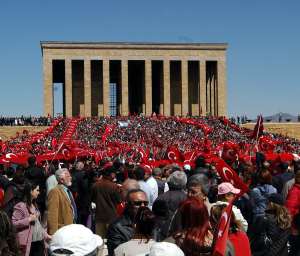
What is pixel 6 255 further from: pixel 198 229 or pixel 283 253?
pixel 283 253

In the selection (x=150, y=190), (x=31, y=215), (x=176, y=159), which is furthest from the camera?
(x=176, y=159)

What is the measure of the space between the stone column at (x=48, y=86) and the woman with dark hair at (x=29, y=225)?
64287 millimetres

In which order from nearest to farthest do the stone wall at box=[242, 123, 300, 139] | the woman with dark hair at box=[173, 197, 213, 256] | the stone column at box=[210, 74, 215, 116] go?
the woman with dark hair at box=[173, 197, 213, 256] < the stone wall at box=[242, 123, 300, 139] < the stone column at box=[210, 74, 215, 116]

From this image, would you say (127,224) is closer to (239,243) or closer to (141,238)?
(141,238)

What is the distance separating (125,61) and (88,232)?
69215 millimetres

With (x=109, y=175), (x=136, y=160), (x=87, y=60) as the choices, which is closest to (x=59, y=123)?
(x=87, y=60)

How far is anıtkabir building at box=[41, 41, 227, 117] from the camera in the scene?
72.2 m

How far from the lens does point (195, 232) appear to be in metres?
5.57

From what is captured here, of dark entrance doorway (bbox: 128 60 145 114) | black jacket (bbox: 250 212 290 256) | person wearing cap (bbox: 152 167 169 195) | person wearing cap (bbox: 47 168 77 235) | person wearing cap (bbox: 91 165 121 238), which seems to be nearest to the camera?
black jacket (bbox: 250 212 290 256)

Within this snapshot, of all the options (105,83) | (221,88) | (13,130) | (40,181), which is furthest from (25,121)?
(40,181)

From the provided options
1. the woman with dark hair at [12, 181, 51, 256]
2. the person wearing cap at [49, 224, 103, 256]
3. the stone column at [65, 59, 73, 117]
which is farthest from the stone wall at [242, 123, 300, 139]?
the person wearing cap at [49, 224, 103, 256]

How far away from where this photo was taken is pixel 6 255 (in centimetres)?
410

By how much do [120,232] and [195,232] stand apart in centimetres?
137

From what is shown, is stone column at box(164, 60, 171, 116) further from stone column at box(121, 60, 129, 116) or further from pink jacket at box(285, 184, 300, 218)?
pink jacket at box(285, 184, 300, 218)
